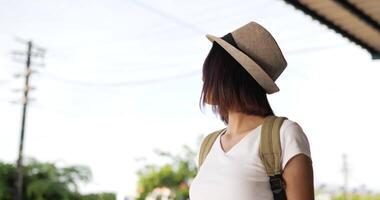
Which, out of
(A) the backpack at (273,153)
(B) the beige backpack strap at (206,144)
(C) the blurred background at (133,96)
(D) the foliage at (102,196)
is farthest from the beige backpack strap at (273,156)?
(D) the foliage at (102,196)

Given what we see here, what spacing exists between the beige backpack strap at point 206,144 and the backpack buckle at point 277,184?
6.6 inches

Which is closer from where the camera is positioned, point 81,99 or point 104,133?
point 104,133

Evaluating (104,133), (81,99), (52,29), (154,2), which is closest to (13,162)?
(104,133)

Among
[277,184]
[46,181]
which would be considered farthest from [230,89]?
[46,181]

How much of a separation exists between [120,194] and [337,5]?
14.2 meters

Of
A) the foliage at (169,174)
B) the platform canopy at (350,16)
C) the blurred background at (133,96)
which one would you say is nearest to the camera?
the platform canopy at (350,16)

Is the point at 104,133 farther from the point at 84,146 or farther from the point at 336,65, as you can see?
the point at 336,65

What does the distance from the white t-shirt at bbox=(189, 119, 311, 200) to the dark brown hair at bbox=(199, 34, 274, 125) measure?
0.04 metres

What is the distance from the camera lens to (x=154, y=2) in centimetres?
3266

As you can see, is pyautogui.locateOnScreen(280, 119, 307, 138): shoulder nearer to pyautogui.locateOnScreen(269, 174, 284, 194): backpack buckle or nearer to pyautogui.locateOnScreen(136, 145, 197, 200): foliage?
pyautogui.locateOnScreen(269, 174, 284, 194): backpack buckle

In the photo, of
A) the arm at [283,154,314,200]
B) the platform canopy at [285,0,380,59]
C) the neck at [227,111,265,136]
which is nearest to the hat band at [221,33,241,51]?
the neck at [227,111,265,136]

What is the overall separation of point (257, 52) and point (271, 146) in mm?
168

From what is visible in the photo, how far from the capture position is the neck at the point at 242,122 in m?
1.16

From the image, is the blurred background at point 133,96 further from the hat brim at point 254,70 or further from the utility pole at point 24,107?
the hat brim at point 254,70
